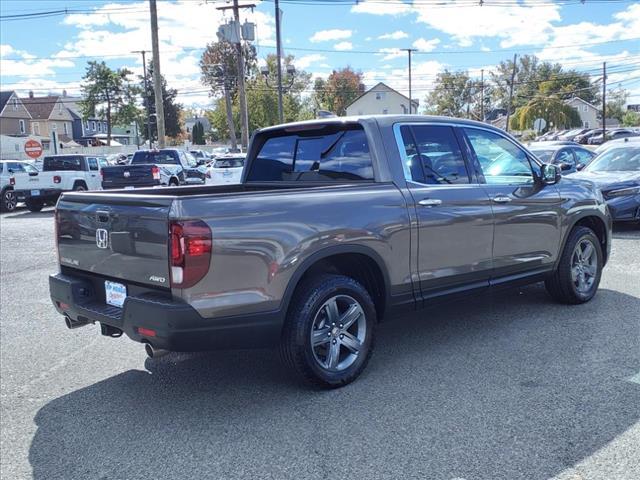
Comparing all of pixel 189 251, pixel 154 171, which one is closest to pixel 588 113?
pixel 154 171

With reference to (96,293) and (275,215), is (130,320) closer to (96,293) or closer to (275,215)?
(96,293)

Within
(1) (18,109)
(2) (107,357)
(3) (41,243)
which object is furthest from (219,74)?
(2) (107,357)

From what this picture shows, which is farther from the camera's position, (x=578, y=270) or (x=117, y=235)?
(x=578, y=270)

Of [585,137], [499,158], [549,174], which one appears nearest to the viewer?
[499,158]

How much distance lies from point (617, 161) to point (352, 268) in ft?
31.7

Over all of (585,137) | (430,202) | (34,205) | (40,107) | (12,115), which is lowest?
(34,205)

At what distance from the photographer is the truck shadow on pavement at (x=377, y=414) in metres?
3.28

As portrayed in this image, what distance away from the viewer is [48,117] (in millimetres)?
79188

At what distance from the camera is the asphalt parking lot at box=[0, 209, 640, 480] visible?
3.28m

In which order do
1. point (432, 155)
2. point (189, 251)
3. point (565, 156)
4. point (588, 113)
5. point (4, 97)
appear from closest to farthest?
point (189, 251) → point (432, 155) → point (565, 156) → point (4, 97) → point (588, 113)

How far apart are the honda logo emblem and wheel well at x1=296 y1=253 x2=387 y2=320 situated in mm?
1357

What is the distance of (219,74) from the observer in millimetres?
71250

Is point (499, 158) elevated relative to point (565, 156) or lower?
elevated

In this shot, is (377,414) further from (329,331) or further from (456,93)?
(456,93)
